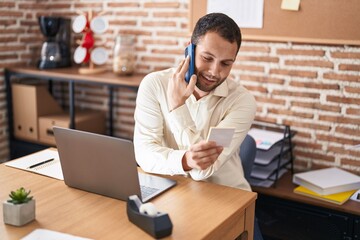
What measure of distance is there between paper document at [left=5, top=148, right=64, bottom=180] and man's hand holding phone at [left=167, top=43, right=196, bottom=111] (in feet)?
1.78

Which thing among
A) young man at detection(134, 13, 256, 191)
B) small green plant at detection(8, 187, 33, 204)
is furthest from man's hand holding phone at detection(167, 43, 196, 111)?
small green plant at detection(8, 187, 33, 204)

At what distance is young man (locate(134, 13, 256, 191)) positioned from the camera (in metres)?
1.98

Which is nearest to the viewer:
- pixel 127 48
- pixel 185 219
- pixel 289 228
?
pixel 185 219

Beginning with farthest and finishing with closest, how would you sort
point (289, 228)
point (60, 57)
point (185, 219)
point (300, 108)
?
point (60, 57), point (300, 108), point (289, 228), point (185, 219)

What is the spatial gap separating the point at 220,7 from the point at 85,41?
109 cm

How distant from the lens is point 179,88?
80.5 inches

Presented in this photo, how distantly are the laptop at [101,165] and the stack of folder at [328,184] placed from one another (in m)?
1.12

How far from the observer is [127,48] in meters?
3.47

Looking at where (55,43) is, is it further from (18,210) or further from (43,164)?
(18,210)

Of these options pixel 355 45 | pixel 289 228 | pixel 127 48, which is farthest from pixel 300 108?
pixel 127 48

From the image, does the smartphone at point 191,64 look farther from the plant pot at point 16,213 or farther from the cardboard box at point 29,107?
the cardboard box at point 29,107

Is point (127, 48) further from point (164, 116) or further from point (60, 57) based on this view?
point (164, 116)

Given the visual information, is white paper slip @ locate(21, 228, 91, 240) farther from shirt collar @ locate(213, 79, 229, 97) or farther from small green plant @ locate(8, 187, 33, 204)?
shirt collar @ locate(213, 79, 229, 97)

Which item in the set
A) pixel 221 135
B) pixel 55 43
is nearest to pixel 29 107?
pixel 55 43
